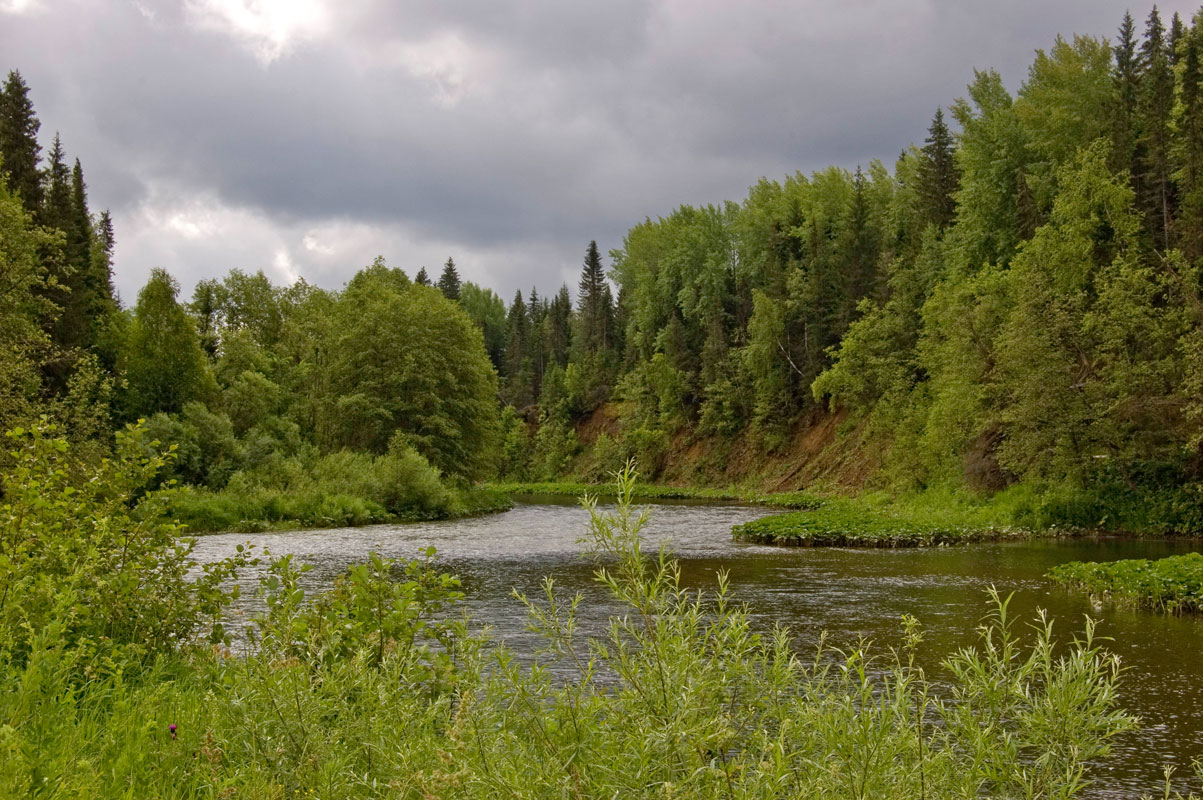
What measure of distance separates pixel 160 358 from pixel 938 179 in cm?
4431

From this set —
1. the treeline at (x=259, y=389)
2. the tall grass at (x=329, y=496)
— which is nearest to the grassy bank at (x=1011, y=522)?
the tall grass at (x=329, y=496)

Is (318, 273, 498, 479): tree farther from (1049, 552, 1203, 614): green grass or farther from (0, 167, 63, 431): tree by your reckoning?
(1049, 552, 1203, 614): green grass

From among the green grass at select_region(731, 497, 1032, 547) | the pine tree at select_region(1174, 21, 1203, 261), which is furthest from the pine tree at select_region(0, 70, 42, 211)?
the pine tree at select_region(1174, 21, 1203, 261)

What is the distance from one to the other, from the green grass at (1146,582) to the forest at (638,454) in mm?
132

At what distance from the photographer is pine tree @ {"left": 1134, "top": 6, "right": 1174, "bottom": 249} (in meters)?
34.2

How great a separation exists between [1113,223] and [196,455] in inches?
1429

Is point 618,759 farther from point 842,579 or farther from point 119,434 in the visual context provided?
point 842,579

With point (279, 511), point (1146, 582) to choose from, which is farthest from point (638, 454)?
point (1146, 582)

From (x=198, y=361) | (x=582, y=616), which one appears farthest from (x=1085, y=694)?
(x=198, y=361)

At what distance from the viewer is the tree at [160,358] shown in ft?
119

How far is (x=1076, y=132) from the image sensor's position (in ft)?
137

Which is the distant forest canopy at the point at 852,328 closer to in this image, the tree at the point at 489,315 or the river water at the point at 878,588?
the river water at the point at 878,588

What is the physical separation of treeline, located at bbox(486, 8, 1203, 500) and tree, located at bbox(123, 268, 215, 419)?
1264 inches

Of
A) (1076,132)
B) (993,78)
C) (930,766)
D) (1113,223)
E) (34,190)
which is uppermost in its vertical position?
(993,78)
